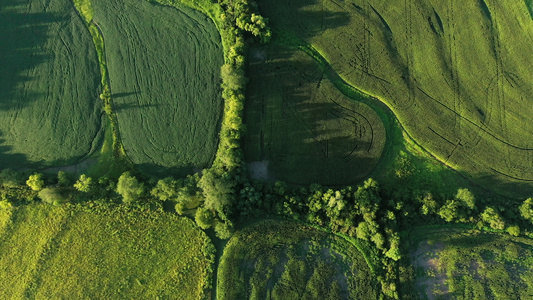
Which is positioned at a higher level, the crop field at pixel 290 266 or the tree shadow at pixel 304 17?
the tree shadow at pixel 304 17

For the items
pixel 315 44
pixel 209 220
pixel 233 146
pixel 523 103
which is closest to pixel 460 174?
pixel 523 103

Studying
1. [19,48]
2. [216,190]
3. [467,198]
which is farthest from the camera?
[19,48]

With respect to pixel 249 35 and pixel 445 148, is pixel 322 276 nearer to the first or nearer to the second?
pixel 445 148

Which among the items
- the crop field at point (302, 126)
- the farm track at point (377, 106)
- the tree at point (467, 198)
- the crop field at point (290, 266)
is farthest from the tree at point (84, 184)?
the tree at point (467, 198)

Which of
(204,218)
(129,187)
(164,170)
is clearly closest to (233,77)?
(164,170)

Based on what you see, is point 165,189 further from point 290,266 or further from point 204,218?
point 290,266

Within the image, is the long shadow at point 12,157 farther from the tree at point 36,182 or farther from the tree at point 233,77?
the tree at point 233,77
